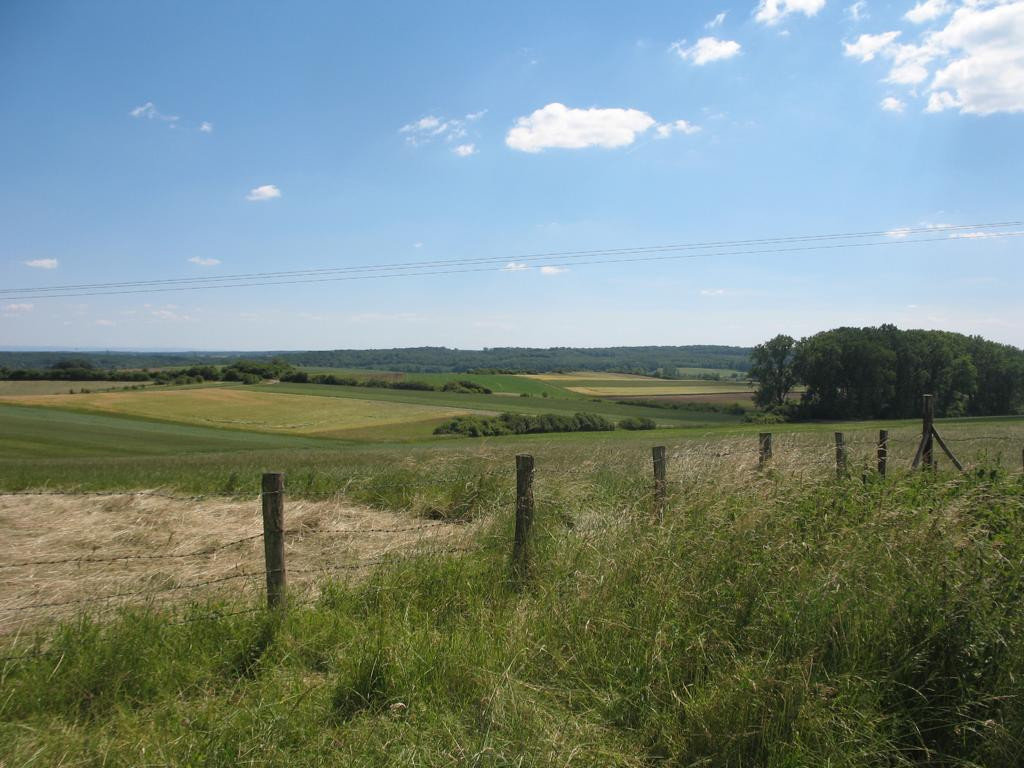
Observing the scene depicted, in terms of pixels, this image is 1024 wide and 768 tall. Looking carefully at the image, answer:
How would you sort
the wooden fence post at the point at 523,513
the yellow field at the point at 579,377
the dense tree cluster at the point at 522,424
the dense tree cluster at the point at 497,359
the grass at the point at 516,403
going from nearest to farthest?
1. the wooden fence post at the point at 523,513
2. the dense tree cluster at the point at 522,424
3. the grass at the point at 516,403
4. the yellow field at the point at 579,377
5. the dense tree cluster at the point at 497,359

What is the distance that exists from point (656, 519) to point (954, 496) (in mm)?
2421

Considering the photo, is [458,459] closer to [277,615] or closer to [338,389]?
[277,615]

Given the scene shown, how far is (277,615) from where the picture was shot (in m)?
5.08

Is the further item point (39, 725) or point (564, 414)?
point (564, 414)

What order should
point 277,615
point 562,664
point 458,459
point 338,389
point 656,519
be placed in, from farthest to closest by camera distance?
point 338,389
point 458,459
point 656,519
point 277,615
point 562,664

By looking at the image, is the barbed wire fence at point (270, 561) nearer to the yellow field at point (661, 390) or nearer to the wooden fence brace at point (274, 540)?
the wooden fence brace at point (274, 540)

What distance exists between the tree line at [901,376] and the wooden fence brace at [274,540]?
222ft

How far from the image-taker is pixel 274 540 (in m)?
5.37

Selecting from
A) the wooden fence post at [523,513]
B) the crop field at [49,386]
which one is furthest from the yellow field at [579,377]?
the wooden fence post at [523,513]

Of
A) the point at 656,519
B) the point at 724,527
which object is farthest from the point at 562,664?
the point at 656,519

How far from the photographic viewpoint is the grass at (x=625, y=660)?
3492mm

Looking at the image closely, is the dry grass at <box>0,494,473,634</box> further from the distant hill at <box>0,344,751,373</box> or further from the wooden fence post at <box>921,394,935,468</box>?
the distant hill at <box>0,344,751,373</box>

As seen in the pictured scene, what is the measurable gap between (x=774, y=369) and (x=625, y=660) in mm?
77418

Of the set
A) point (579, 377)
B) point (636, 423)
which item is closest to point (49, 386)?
point (636, 423)
